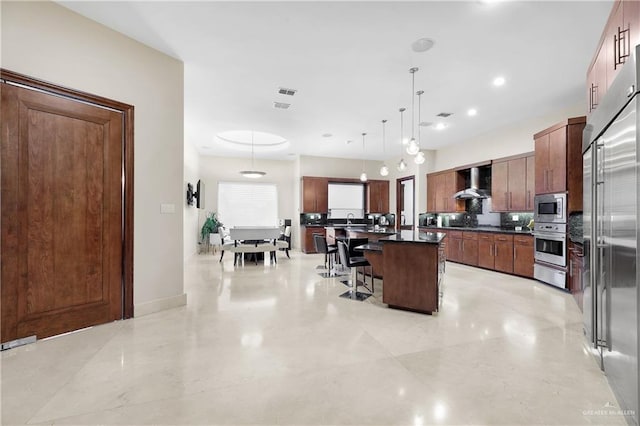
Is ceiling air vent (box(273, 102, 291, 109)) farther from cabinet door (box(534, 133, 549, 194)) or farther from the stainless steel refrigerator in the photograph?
cabinet door (box(534, 133, 549, 194))

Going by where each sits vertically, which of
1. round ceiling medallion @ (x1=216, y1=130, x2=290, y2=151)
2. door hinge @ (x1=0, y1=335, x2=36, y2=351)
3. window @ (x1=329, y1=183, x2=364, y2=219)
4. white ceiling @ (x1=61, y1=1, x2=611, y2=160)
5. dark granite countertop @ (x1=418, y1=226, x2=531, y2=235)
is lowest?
door hinge @ (x1=0, y1=335, x2=36, y2=351)

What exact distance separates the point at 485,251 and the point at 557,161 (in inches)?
86.9

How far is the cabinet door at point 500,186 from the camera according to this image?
5.88 metres

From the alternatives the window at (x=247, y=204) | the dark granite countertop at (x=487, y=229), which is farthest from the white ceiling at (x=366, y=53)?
the window at (x=247, y=204)

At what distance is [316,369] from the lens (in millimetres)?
2088

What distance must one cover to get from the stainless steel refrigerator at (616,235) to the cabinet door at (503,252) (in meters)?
3.26

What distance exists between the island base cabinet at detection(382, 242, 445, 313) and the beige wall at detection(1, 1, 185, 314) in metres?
2.68

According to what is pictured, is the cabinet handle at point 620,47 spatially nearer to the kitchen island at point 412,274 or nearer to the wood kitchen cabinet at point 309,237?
the kitchen island at point 412,274

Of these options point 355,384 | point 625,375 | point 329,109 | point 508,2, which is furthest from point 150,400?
point 329,109

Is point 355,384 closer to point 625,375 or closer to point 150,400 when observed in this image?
point 150,400

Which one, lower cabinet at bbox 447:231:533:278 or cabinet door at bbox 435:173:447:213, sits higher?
cabinet door at bbox 435:173:447:213

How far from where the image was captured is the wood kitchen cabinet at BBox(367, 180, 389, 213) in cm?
949

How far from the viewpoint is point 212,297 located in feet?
13.0

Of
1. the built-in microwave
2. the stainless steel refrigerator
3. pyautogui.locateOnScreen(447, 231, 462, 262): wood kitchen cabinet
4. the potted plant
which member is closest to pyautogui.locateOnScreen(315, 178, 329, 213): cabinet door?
the potted plant
